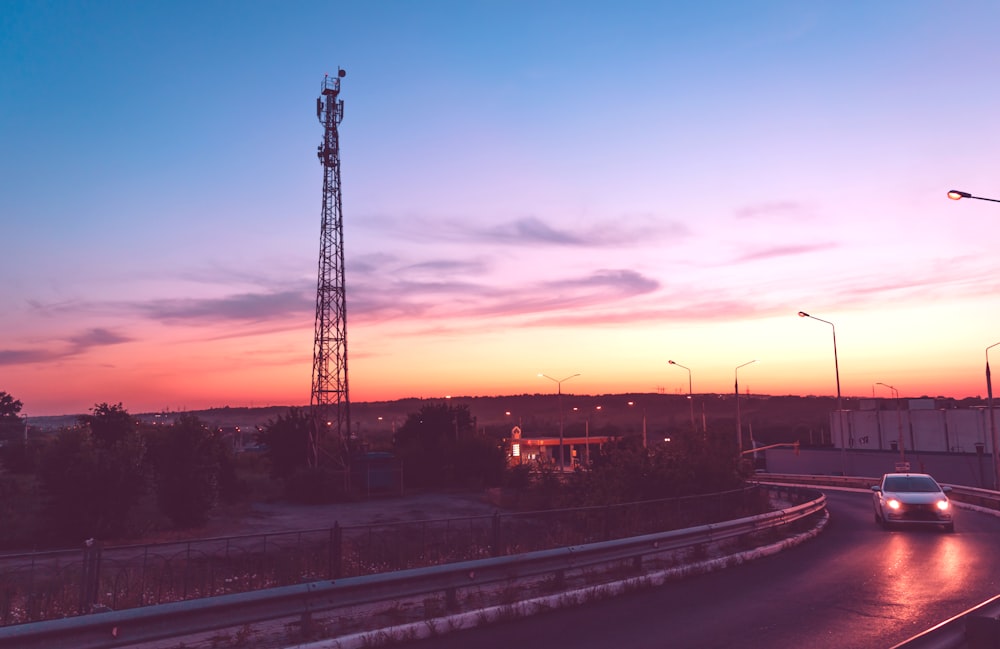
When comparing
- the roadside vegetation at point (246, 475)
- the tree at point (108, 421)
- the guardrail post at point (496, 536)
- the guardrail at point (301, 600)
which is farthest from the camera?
the tree at point (108, 421)

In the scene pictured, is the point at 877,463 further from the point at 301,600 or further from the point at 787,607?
the point at 301,600

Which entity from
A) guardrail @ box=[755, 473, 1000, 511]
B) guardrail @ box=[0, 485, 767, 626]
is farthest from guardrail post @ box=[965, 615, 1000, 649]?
guardrail @ box=[755, 473, 1000, 511]

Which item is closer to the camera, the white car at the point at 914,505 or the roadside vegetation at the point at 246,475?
the white car at the point at 914,505

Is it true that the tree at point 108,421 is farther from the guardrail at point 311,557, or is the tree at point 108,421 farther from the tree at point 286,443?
the guardrail at point 311,557

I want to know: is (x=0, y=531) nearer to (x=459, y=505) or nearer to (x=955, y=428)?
(x=459, y=505)

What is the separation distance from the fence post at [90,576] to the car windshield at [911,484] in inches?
885

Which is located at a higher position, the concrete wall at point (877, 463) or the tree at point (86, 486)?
the tree at point (86, 486)

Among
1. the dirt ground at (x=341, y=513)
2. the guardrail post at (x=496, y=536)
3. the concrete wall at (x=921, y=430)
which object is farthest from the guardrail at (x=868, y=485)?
the guardrail post at (x=496, y=536)

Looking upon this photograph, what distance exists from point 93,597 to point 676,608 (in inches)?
318

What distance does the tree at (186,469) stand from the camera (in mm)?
38000

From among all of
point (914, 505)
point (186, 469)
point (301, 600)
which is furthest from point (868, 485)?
point (301, 600)

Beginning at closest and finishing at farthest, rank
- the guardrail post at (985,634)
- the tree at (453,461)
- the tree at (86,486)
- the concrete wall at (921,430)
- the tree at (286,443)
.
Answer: the guardrail post at (985,634) < the tree at (86,486) < the tree at (453,461) < the tree at (286,443) < the concrete wall at (921,430)

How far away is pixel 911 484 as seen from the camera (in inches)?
951

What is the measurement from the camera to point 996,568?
606 inches
